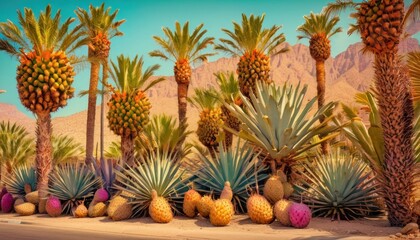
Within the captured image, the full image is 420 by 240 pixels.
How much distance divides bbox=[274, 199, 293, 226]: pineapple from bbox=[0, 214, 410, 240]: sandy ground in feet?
0.67

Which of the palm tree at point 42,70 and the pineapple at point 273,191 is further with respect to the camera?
the palm tree at point 42,70

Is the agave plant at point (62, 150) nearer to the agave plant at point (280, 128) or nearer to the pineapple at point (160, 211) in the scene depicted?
the pineapple at point (160, 211)

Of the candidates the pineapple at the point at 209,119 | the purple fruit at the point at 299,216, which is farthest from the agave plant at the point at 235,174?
the pineapple at the point at 209,119

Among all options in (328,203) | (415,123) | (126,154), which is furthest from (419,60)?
(126,154)

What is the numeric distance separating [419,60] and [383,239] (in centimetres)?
690

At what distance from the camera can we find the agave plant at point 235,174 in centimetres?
1298

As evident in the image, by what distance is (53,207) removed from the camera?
1509cm

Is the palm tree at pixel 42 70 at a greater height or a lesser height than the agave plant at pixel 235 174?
greater

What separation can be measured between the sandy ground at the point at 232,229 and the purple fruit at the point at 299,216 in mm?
195

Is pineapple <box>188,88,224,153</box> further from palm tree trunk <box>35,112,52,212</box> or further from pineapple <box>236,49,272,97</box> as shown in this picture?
palm tree trunk <box>35,112,52,212</box>

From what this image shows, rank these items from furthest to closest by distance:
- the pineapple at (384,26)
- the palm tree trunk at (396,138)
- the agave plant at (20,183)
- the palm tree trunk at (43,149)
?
the agave plant at (20,183) → the palm tree trunk at (43,149) → the pineapple at (384,26) → the palm tree trunk at (396,138)

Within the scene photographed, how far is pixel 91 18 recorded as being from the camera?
90.1ft

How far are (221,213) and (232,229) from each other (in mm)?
517

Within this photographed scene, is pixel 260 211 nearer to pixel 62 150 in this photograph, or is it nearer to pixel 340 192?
pixel 340 192
